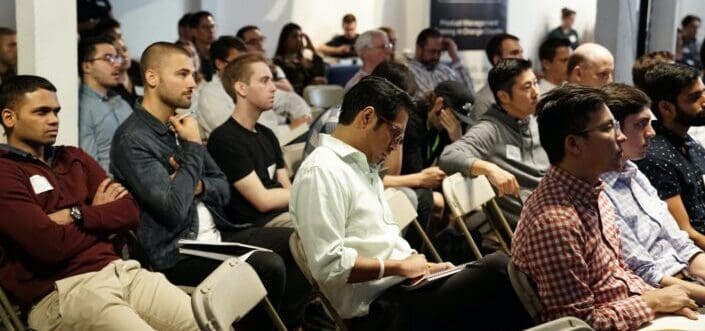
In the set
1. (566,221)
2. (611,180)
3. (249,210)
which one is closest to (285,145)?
(249,210)

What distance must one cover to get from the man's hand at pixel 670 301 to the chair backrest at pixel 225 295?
1.11 meters

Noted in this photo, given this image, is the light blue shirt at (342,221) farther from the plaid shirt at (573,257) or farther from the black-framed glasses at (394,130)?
the plaid shirt at (573,257)

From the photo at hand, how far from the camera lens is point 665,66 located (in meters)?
4.29

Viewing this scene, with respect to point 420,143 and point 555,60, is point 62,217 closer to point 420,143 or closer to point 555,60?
point 420,143

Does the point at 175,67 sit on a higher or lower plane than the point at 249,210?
higher

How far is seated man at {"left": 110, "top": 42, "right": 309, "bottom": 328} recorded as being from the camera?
3.68 metres

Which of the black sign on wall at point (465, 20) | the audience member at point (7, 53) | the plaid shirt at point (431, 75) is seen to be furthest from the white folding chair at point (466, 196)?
the black sign on wall at point (465, 20)

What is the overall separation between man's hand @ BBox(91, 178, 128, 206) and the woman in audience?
16.3ft

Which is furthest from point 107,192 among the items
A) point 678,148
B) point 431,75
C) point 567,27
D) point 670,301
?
point 567,27

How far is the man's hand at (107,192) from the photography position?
3482 mm

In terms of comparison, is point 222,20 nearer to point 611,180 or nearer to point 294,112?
point 294,112

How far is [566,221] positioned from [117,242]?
5.43ft

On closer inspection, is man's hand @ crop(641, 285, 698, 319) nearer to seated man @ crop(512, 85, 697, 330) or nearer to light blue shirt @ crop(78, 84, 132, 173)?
seated man @ crop(512, 85, 697, 330)

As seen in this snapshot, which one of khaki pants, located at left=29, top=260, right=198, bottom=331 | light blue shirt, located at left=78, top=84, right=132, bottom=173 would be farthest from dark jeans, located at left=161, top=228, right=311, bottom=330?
light blue shirt, located at left=78, top=84, right=132, bottom=173
